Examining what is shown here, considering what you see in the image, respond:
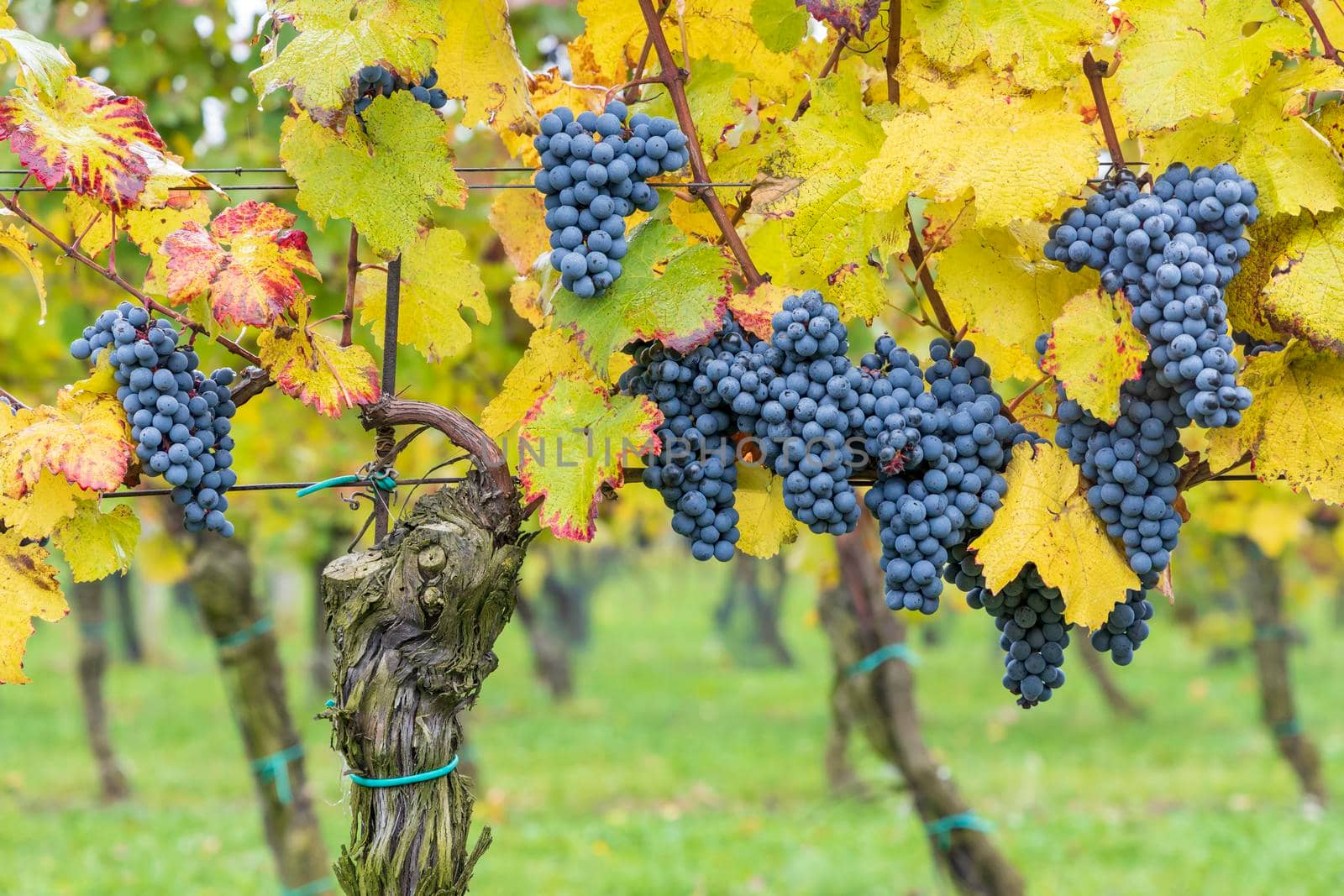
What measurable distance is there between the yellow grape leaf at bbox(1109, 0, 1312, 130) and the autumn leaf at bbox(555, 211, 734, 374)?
0.62 m

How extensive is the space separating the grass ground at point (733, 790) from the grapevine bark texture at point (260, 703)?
2.85 ft

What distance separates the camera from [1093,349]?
5.14ft

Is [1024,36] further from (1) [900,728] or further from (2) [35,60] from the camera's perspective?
(1) [900,728]

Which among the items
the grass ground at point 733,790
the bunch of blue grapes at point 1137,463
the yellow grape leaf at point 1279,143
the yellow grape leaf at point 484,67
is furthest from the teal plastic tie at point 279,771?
the yellow grape leaf at point 1279,143

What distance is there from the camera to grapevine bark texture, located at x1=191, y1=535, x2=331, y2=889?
4211 millimetres

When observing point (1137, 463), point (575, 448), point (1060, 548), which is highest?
point (575, 448)

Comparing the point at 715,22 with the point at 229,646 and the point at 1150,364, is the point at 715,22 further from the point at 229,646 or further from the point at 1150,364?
the point at 229,646

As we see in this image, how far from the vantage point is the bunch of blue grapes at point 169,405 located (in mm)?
1646

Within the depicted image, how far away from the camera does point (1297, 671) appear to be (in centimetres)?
1711

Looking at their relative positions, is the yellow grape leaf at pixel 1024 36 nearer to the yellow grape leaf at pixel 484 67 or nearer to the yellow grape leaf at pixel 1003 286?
the yellow grape leaf at pixel 1003 286

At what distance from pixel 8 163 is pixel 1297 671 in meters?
18.1

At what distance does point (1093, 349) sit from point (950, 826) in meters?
3.01

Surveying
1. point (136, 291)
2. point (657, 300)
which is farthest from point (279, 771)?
point (657, 300)

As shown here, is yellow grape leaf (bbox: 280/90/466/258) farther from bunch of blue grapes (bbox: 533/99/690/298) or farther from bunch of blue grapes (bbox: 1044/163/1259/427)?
bunch of blue grapes (bbox: 1044/163/1259/427)
